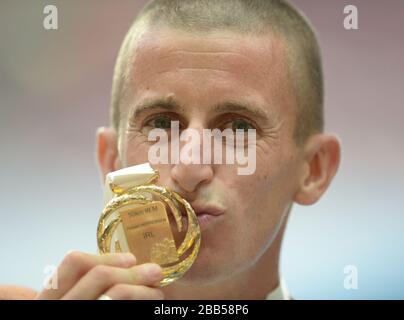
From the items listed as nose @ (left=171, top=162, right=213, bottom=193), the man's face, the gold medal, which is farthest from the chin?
nose @ (left=171, top=162, right=213, bottom=193)

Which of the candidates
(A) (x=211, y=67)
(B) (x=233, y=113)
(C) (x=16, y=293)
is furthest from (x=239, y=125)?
(C) (x=16, y=293)

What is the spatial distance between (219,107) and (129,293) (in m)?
0.83

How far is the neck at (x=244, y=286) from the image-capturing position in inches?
103

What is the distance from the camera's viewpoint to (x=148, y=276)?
1885 millimetres

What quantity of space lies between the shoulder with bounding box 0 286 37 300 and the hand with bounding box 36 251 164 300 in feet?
2.39

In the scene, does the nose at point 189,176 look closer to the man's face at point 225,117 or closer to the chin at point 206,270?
the man's face at point 225,117

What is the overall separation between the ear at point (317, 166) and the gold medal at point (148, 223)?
0.66 metres

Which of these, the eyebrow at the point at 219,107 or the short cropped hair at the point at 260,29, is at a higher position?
the short cropped hair at the point at 260,29

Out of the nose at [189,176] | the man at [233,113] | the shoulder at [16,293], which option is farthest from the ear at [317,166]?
the shoulder at [16,293]

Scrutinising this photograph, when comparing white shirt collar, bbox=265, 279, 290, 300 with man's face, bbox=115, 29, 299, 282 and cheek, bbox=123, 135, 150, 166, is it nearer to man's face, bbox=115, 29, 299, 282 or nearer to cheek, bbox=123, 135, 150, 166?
man's face, bbox=115, 29, 299, 282

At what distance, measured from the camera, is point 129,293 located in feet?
6.04
